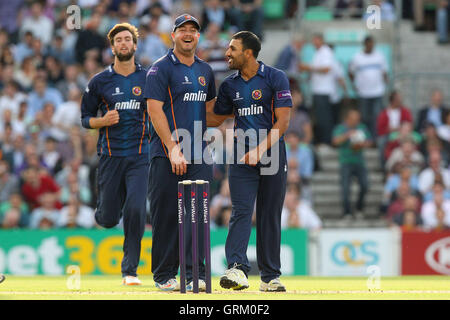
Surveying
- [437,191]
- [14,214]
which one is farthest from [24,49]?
[437,191]

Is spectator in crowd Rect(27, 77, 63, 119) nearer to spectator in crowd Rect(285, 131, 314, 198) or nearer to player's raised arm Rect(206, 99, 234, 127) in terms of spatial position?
spectator in crowd Rect(285, 131, 314, 198)

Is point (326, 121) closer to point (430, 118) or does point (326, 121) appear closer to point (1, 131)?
point (430, 118)

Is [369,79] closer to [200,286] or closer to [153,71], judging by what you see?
[153,71]

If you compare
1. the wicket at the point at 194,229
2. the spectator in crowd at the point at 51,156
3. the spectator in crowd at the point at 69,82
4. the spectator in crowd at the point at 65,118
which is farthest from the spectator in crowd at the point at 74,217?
the wicket at the point at 194,229

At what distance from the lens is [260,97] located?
32.4ft

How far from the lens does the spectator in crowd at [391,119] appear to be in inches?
750

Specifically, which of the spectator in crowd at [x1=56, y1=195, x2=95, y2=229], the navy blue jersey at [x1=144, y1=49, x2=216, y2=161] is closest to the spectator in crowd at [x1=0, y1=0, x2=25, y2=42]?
the spectator in crowd at [x1=56, y1=195, x2=95, y2=229]

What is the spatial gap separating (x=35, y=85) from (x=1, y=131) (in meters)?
1.27

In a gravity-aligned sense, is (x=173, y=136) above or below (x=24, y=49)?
below

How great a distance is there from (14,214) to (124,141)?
5.84 m

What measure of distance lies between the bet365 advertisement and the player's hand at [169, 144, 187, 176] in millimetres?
6310

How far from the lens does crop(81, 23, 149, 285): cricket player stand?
11438 mm
